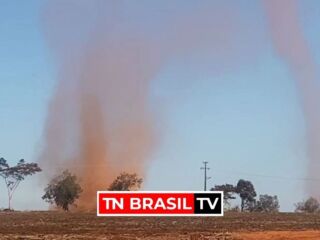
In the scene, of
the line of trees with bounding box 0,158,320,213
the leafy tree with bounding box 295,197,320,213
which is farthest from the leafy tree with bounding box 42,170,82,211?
the leafy tree with bounding box 295,197,320,213

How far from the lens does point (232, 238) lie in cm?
4103

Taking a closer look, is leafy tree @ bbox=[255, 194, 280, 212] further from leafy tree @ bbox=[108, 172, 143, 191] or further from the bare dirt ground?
the bare dirt ground

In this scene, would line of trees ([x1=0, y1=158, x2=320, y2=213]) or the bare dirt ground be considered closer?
the bare dirt ground

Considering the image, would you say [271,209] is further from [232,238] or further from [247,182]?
[232,238]

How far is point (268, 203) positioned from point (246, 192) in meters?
15.5

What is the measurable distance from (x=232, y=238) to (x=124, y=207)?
18.7m

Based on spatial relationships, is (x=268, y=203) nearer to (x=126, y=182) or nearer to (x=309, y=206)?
(x=309, y=206)

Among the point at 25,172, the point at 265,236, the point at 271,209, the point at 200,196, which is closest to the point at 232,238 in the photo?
the point at 265,236

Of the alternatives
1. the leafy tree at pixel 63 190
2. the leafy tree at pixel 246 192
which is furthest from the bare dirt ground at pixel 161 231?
the leafy tree at pixel 246 192

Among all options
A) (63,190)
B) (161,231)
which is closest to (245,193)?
(63,190)

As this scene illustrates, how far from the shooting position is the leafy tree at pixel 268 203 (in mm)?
178950

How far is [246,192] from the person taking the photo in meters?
173

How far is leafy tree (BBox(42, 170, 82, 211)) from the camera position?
132 meters

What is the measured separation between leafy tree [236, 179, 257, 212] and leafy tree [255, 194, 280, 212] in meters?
3.56
